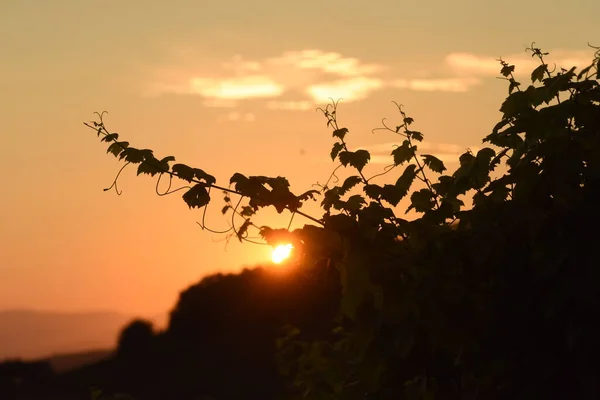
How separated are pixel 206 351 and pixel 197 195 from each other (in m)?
18.1

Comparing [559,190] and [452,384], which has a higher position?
[559,190]

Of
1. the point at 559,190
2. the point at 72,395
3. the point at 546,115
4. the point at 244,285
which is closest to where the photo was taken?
the point at 559,190

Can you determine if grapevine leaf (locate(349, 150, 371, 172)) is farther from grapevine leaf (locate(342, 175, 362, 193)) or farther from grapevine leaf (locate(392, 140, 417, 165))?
grapevine leaf (locate(392, 140, 417, 165))

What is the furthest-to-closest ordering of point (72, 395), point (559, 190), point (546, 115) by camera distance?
point (72, 395), point (546, 115), point (559, 190)

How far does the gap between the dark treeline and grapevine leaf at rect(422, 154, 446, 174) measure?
38.9 feet

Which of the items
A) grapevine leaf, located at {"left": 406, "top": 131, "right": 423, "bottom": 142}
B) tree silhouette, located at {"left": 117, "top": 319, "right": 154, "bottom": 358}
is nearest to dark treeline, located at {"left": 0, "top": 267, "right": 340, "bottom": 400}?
tree silhouette, located at {"left": 117, "top": 319, "right": 154, "bottom": 358}

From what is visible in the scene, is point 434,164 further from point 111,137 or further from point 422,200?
point 111,137

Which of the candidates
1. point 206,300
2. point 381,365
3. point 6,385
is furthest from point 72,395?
point 381,365

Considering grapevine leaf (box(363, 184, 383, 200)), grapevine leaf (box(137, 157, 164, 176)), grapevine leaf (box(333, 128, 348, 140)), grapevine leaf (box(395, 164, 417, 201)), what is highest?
grapevine leaf (box(333, 128, 348, 140))

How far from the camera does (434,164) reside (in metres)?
6.62

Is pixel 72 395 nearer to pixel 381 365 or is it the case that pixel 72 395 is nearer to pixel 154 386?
pixel 154 386

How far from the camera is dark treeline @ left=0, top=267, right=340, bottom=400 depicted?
1992 cm

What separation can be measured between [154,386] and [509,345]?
17.2 metres

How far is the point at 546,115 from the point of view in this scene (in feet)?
16.1
